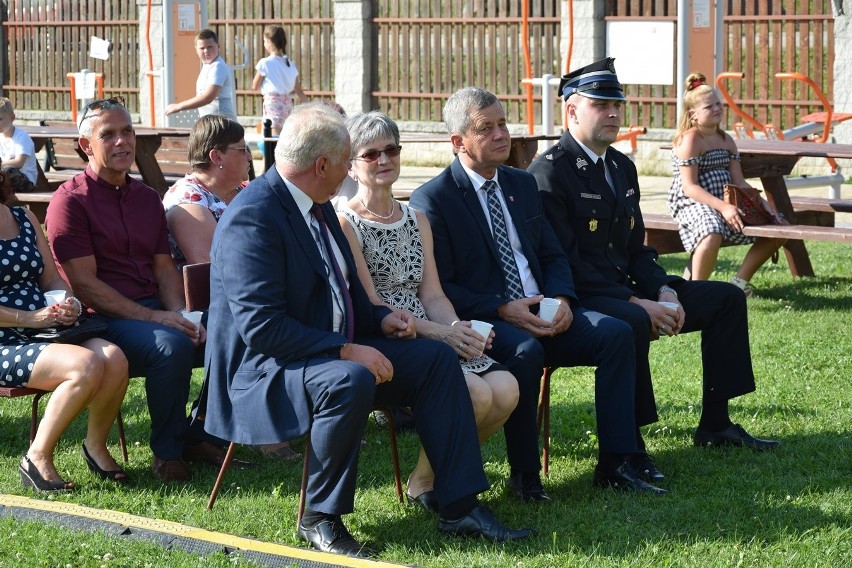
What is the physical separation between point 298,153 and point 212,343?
0.73 meters

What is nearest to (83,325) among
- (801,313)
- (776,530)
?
(776,530)

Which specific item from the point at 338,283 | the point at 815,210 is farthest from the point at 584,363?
the point at 815,210

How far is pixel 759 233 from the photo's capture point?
8.50 m

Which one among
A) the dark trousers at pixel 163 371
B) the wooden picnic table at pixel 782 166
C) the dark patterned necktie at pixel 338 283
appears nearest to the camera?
the dark patterned necktie at pixel 338 283

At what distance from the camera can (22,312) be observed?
509cm

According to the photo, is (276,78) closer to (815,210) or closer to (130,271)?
(815,210)

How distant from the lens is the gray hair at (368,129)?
4.92m

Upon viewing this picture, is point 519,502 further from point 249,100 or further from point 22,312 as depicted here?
point 249,100

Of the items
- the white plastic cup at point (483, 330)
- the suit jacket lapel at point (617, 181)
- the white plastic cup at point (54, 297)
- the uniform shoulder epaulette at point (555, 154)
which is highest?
the uniform shoulder epaulette at point (555, 154)

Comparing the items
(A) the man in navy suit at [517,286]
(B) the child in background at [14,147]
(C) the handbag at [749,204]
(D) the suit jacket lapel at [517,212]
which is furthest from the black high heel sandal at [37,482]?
(B) the child in background at [14,147]

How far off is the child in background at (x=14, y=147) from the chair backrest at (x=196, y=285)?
5.17 m

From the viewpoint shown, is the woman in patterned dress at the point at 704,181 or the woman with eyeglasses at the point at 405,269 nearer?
the woman with eyeglasses at the point at 405,269

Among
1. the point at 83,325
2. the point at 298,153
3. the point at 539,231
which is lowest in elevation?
the point at 83,325

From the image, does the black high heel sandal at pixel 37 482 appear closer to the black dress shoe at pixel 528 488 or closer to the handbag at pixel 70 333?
the handbag at pixel 70 333
